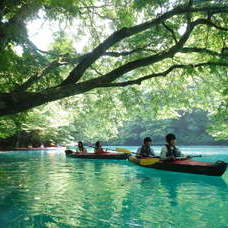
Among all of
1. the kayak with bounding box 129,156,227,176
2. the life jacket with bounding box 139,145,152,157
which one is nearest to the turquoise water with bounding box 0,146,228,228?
the kayak with bounding box 129,156,227,176

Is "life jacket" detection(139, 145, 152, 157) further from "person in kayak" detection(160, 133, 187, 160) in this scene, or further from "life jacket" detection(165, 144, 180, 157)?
"life jacket" detection(165, 144, 180, 157)

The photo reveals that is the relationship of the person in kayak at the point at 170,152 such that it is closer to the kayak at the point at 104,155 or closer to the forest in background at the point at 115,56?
the forest in background at the point at 115,56

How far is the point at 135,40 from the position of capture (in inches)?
337

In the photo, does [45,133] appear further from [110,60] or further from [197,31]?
[197,31]

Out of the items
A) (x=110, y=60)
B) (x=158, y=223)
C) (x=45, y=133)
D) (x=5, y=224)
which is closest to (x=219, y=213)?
(x=158, y=223)

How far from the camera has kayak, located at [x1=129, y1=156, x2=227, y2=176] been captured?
422 inches

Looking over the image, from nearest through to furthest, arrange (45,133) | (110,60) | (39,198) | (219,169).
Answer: (39,198) < (219,169) < (110,60) < (45,133)

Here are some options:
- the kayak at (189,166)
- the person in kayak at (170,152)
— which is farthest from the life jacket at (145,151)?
the person in kayak at (170,152)

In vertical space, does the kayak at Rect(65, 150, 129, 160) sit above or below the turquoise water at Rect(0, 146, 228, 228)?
above

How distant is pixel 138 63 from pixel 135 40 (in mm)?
2904

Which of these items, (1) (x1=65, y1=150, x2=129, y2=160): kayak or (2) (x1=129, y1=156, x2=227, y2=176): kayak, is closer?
(2) (x1=129, y1=156, x2=227, y2=176): kayak

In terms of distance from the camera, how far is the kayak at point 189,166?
10.7 meters

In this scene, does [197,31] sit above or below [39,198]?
above

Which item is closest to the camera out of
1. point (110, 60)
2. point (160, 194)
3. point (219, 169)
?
point (160, 194)
